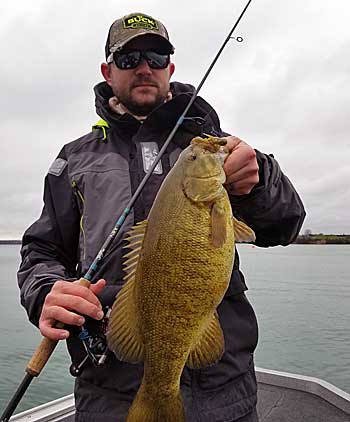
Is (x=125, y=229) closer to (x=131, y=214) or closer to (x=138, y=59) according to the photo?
(x=131, y=214)

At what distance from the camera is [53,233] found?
275cm

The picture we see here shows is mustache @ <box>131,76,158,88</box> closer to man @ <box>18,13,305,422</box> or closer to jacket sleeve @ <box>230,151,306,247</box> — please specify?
man @ <box>18,13,305,422</box>

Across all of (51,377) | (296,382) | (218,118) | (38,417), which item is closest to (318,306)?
(51,377)

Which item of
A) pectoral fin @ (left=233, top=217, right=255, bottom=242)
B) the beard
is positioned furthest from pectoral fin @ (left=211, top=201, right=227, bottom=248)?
the beard

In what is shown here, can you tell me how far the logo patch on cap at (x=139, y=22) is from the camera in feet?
9.55

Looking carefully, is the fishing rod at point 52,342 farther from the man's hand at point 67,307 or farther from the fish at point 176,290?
the fish at point 176,290

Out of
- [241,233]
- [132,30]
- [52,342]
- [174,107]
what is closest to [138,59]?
[132,30]

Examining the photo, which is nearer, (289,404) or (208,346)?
(208,346)

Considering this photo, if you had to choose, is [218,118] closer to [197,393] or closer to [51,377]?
[197,393]

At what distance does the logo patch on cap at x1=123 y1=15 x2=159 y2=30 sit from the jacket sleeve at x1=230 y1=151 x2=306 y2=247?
1062mm

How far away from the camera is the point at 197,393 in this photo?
2314 millimetres

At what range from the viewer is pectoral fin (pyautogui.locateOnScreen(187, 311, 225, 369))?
2067 millimetres

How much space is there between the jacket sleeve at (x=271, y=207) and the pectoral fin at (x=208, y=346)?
61cm

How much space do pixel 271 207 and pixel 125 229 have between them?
2.41 ft
